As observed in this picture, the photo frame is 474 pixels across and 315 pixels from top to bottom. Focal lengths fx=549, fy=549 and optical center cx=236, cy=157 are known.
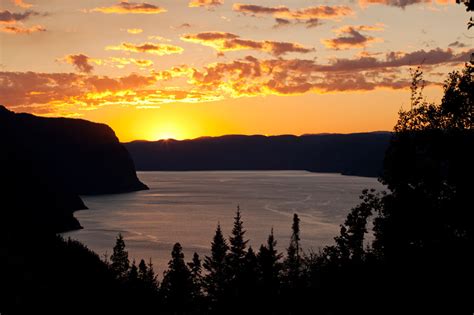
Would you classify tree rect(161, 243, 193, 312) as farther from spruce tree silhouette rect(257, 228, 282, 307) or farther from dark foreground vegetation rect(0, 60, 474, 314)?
dark foreground vegetation rect(0, 60, 474, 314)

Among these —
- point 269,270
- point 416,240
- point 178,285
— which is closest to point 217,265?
point 178,285

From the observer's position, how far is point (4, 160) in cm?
18112

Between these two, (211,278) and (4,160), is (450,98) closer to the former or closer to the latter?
(211,278)

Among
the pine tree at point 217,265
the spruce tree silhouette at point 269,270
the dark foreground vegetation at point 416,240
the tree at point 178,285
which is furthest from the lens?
the pine tree at point 217,265

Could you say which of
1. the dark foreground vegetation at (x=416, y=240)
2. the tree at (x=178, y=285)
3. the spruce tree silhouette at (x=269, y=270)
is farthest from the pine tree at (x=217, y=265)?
the dark foreground vegetation at (x=416, y=240)

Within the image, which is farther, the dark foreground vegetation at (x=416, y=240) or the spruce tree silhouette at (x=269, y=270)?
the spruce tree silhouette at (x=269, y=270)

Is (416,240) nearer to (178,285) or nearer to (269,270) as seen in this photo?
(269,270)

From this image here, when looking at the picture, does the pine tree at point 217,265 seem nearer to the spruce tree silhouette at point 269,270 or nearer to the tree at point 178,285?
the tree at point 178,285

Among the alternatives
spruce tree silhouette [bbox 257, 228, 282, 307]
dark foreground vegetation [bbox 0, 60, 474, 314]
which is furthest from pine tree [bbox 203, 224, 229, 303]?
dark foreground vegetation [bbox 0, 60, 474, 314]

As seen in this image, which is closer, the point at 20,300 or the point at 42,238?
the point at 20,300

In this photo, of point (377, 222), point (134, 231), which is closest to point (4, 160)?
point (134, 231)

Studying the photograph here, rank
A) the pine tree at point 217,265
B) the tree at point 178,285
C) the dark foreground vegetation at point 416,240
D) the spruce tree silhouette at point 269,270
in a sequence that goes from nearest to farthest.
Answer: the dark foreground vegetation at point 416,240 < the spruce tree silhouette at point 269,270 < the tree at point 178,285 < the pine tree at point 217,265

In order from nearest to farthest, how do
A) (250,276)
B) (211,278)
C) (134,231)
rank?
(250,276) < (211,278) < (134,231)

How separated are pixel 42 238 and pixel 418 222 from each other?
5598 centimetres
